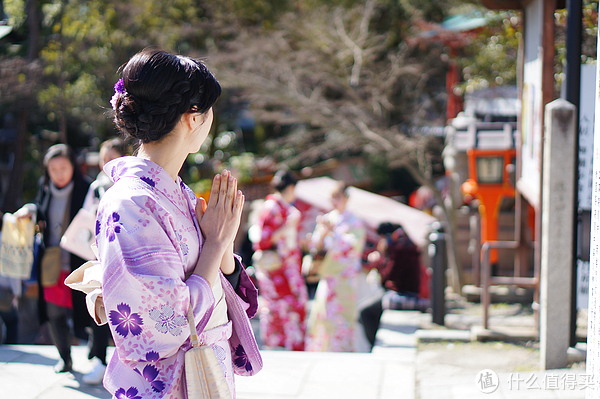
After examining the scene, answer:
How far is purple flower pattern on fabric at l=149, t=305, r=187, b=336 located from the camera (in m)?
1.51

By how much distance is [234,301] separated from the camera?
191 centimetres

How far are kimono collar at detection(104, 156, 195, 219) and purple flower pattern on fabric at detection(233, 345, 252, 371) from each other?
1.84 feet

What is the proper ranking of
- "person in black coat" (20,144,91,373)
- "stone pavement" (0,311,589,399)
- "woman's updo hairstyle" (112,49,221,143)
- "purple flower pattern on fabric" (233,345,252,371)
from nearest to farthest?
1. "woman's updo hairstyle" (112,49,221,143)
2. "purple flower pattern on fabric" (233,345,252,371)
3. "stone pavement" (0,311,589,399)
4. "person in black coat" (20,144,91,373)

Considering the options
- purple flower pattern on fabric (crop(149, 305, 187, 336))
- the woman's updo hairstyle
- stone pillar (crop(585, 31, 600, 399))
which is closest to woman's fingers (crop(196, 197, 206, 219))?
the woman's updo hairstyle

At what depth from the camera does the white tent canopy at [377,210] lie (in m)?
8.52

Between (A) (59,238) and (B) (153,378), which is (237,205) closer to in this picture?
(B) (153,378)

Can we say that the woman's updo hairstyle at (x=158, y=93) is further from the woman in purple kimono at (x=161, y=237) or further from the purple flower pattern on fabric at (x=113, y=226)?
the purple flower pattern on fabric at (x=113, y=226)

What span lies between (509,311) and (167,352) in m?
5.56

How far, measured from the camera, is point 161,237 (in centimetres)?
154

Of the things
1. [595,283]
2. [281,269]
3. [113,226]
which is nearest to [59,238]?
[281,269]

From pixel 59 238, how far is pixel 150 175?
2534 mm

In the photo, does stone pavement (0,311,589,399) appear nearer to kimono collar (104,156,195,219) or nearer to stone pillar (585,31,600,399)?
stone pillar (585,31,600,399)

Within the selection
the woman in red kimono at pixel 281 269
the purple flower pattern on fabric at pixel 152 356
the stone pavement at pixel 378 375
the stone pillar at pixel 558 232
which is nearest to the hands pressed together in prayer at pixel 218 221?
the purple flower pattern on fabric at pixel 152 356

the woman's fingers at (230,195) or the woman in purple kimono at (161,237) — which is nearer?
the woman in purple kimono at (161,237)
